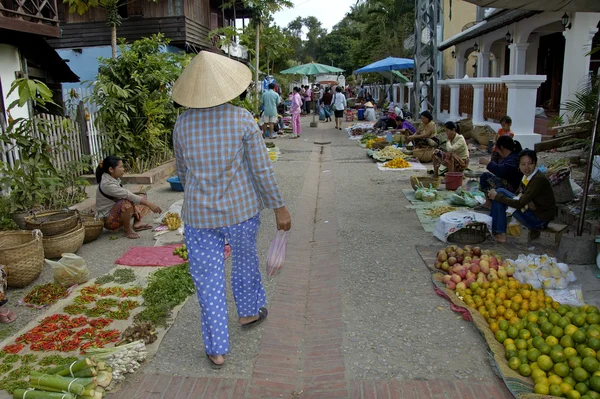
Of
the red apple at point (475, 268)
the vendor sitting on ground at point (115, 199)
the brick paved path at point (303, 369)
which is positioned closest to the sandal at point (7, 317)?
the brick paved path at point (303, 369)

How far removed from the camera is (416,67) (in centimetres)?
1834

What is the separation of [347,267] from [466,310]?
156 centimetres

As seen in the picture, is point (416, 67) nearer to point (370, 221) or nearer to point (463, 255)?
point (370, 221)

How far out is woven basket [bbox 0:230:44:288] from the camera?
15.9ft

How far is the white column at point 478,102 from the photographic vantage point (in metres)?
14.6

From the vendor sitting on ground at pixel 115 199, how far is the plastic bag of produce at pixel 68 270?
1.45 meters

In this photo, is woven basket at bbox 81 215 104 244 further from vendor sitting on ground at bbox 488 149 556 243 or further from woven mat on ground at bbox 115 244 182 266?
vendor sitting on ground at bbox 488 149 556 243

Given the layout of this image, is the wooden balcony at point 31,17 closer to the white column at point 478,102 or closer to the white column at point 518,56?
the white column at point 478,102

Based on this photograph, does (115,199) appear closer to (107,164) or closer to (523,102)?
(107,164)

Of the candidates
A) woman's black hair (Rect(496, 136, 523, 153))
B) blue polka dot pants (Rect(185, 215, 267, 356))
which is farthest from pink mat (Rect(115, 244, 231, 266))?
woman's black hair (Rect(496, 136, 523, 153))

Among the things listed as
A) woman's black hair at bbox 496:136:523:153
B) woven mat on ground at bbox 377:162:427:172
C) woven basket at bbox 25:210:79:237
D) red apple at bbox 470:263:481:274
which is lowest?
red apple at bbox 470:263:481:274

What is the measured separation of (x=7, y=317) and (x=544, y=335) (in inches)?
172

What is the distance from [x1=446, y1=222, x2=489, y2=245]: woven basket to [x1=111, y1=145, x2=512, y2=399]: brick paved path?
1502 millimetres

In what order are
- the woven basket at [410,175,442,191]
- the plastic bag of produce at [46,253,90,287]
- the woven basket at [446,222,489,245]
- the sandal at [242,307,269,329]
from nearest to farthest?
the sandal at [242,307,269,329]
the plastic bag of produce at [46,253,90,287]
the woven basket at [446,222,489,245]
the woven basket at [410,175,442,191]
